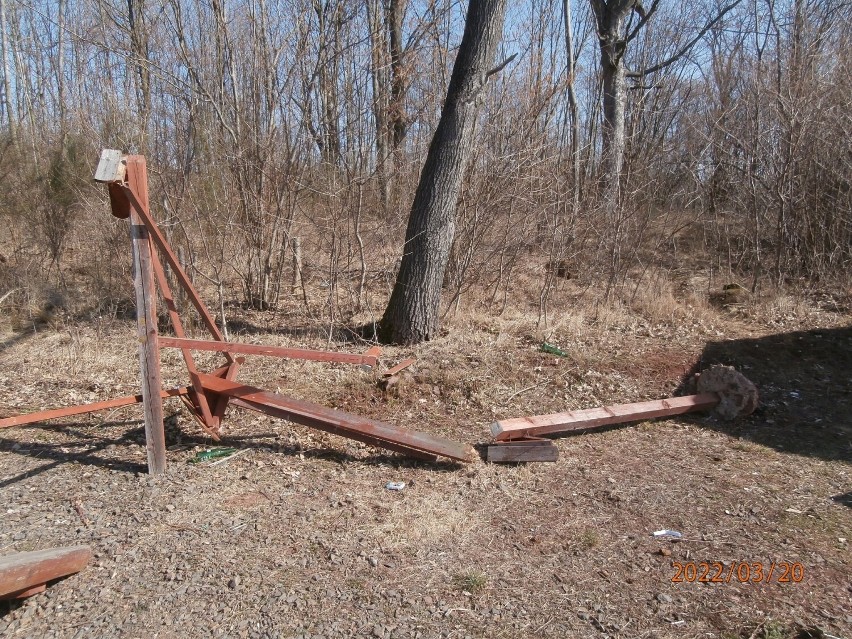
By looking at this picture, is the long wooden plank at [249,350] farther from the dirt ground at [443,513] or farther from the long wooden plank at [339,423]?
the dirt ground at [443,513]

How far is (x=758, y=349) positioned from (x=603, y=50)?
7.95m

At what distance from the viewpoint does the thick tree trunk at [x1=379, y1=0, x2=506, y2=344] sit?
689cm

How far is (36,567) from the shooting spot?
2980mm

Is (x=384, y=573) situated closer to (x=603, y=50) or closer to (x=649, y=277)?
(x=649, y=277)

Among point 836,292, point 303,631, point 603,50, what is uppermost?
point 603,50

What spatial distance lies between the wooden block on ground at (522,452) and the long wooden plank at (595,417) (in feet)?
0.33

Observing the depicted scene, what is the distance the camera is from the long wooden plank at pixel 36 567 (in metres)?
2.84

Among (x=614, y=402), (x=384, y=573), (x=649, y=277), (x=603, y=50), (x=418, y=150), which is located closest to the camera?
(x=384, y=573)

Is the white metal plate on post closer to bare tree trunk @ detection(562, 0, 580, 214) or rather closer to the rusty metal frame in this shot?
the rusty metal frame

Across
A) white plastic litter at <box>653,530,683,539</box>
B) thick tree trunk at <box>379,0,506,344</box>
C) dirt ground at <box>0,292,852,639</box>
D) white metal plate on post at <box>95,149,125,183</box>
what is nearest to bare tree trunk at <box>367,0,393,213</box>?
thick tree trunk at <box>379,0,506,344</box>

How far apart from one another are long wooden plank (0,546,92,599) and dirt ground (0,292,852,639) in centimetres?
10

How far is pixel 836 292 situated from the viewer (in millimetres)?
9391

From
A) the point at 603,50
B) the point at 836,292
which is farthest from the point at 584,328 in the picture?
the point at 603,50

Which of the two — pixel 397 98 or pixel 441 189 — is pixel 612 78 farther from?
pixel 441 189
